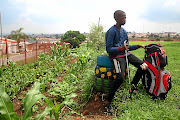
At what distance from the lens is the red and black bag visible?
3.38 m

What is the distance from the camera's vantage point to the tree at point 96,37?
42.8 ft

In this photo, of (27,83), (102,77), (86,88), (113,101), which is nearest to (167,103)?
(113,101)

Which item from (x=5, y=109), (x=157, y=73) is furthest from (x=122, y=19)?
(x=5, y=109)

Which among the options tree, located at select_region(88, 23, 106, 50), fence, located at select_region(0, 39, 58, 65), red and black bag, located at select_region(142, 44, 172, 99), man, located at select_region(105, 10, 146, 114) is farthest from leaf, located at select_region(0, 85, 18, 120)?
tree, located at select_region(88, 23, 106, 50)

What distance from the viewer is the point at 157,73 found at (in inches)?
135

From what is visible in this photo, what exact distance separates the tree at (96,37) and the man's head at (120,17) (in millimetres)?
9443

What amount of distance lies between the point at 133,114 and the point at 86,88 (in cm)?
147

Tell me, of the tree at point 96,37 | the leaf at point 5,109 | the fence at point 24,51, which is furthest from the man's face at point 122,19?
the tree at point 96,37

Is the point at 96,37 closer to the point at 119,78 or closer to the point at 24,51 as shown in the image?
the point at 24,51

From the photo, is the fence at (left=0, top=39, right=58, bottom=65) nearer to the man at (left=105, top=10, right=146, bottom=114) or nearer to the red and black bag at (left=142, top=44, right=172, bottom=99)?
the man at (left=105, top=10, right=146, bottom=114)

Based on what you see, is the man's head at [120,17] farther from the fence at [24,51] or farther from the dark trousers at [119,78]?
the fence at [24,51]

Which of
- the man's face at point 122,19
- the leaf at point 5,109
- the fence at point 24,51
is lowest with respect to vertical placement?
the leaf at point 5,109

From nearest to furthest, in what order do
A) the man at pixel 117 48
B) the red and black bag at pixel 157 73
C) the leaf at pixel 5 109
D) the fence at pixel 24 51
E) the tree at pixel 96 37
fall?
1. the leaf at pixel 5 109
2. the man at pixel 117 48
3. the red and black bag at pixel 157 73
4. the fence at pixel 24 51
5. the tree at pixel 96 37

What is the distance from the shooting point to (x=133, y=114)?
262 cm
